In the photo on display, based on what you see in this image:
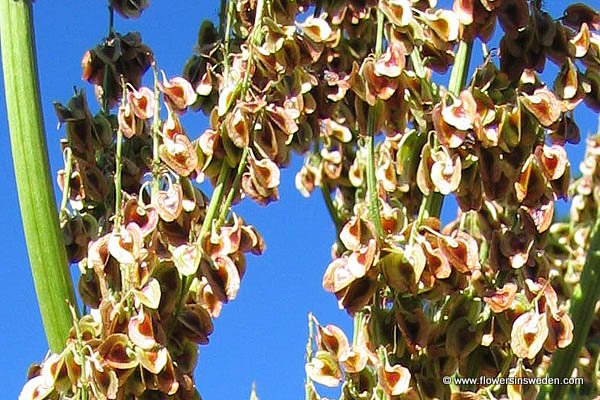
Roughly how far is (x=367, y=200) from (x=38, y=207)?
0.82ft

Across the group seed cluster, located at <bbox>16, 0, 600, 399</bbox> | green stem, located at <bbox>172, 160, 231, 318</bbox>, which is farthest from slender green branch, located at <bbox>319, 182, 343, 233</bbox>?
green stem, located at <bbox>172, 160, 231, 318</bbox>

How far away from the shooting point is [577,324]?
35.0 inches

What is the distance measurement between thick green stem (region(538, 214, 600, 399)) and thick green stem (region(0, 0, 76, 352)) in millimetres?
432

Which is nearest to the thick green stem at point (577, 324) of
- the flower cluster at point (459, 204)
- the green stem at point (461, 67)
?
the flower cluster at point (459, 204)

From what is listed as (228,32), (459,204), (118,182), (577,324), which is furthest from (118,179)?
(577,324)

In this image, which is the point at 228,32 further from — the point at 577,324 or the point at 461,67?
the point at 577,324

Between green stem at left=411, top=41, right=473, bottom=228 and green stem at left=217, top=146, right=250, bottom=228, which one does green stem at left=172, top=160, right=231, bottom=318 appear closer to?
green stem at left=217, top=146, right=250, bottom=228

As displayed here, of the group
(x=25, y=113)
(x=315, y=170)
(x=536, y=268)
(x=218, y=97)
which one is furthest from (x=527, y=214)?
(x=315, y=170)

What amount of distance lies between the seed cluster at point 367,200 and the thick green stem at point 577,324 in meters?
0.11

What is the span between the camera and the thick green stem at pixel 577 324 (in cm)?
89

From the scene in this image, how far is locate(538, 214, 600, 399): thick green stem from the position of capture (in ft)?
2.91

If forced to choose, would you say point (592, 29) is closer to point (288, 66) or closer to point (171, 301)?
point (288, 66)

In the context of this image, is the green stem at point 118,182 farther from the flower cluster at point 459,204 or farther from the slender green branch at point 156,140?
the flower cluster at point 459,204

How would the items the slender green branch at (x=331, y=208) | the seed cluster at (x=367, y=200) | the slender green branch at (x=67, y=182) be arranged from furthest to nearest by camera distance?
the slender green branch at (x=331, y=208), the slender green branch at (x=67, y=182), the seed cluster at (x=367, y=200)
